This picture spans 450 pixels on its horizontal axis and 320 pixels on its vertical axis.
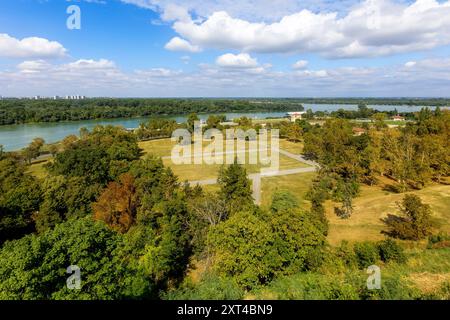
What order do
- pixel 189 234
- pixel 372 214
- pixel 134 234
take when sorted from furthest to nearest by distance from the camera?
pixel 372 214, pixel 189 234, pixel 134 234

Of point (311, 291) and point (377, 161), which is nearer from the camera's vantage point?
point (311, 291)

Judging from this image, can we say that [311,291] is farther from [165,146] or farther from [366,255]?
[165,146]

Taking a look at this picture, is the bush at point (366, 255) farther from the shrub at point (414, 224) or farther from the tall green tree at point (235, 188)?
the tall green tree at point (235, 188)

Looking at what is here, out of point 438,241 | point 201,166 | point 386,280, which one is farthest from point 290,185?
point 386,280

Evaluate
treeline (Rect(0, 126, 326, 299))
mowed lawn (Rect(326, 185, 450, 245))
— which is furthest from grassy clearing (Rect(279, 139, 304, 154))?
treeline (Rect(0, 126, 326, 299))

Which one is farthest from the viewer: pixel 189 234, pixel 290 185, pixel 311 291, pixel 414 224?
pixel 290 185

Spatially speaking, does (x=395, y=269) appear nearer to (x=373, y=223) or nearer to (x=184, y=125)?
(x=373, y=223)
